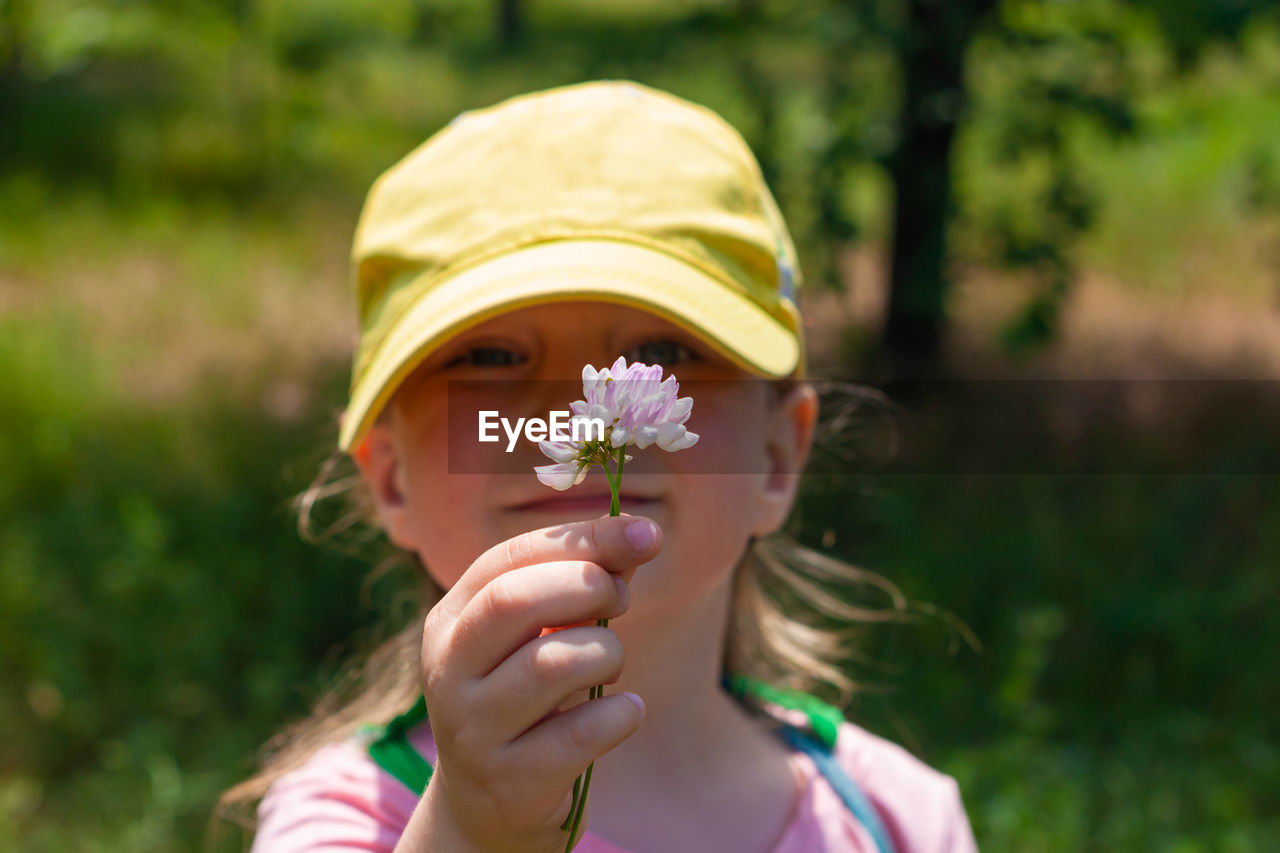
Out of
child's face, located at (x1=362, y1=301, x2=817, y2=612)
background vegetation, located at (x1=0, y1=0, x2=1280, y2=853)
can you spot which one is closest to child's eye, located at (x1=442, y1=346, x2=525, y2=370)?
child's face, located at (x1=362, y1=301, x2=817, y2=612)

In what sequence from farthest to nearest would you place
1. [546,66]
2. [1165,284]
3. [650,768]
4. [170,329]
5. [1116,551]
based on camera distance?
1. [546,66]
2. [1165,284]
3. [170,329]
4. [1116,551]
5. [650,768]

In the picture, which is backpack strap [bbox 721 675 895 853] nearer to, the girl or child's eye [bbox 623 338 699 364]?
the girl

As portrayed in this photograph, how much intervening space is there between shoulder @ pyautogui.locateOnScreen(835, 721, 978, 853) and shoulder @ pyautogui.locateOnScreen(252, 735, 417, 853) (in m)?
0.57

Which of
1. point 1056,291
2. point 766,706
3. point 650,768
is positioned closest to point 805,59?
point 1056,291

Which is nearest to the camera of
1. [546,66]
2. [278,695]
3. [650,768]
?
[650,768]

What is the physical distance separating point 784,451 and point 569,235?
0.41 meters

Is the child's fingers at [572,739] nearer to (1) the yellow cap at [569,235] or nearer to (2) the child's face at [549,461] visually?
(2) the child's face at [549,461]

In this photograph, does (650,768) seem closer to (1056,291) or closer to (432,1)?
(1056,291)

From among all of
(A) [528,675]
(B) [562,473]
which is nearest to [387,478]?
(A) [528,675]

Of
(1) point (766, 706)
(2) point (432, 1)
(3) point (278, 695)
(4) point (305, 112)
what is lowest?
(3) point (278, 695)

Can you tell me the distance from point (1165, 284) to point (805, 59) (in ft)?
6.66

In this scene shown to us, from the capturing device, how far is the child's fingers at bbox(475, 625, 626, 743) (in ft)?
2.42

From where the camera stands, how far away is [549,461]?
3.82ft

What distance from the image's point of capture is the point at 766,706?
5.26 ft
